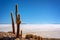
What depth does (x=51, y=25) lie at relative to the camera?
4.45 m

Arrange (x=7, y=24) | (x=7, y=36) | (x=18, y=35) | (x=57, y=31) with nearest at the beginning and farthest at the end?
(x=7, y=36) → (x=18, y=35) → (x=7, y=24) → (x=57, y=31)

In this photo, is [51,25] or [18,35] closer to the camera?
[18,35]

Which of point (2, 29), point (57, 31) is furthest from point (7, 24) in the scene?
point (57, 31)

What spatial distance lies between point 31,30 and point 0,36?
115cm

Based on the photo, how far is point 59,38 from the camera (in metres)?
4.35

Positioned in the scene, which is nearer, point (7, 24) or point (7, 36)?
point (7, 36)

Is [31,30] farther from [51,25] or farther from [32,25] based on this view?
[51,25]

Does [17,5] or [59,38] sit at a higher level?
[17,5]

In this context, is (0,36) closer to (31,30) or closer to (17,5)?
(17,5)

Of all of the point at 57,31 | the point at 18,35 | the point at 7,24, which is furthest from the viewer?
the point at 57,31

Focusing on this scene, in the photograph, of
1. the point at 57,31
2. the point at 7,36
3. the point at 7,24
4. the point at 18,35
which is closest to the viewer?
the point at 7,36

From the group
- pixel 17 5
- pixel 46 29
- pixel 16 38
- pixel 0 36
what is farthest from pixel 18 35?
pixel 46 29

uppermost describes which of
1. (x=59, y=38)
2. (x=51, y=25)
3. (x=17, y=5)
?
(x=17, y=5)

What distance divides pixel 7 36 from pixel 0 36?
0.66 feet
